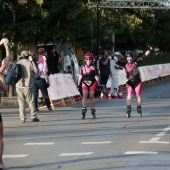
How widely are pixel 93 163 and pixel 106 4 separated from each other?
29.8 meters

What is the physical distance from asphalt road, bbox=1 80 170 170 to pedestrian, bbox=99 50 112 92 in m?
5.16

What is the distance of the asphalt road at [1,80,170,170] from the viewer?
10.5m

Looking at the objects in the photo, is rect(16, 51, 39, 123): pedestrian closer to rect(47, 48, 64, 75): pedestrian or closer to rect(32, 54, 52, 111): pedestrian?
rect(32, 54, 52, 111): pedestrian

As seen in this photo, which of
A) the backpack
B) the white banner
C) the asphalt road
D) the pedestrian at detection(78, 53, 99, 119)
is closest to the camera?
the asphalt road

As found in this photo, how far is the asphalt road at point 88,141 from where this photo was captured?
413 inches

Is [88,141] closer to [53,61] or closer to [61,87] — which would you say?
[61,87]

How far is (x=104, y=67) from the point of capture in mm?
25781

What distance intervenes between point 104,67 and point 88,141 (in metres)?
12.8

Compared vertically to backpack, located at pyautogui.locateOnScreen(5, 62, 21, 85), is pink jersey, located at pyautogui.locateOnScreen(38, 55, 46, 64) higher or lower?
higher

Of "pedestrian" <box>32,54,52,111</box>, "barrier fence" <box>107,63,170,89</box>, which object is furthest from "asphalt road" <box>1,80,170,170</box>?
"barrier fence" <box>107,63,170,89</box>

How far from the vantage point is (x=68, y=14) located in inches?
930

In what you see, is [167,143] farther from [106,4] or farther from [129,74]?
[106,4]

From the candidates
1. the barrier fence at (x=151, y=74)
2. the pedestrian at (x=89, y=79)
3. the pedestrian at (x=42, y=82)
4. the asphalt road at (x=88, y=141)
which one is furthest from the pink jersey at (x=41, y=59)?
the barrier fence at (x=151, y=74)

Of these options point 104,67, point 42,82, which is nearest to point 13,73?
point 42,82
